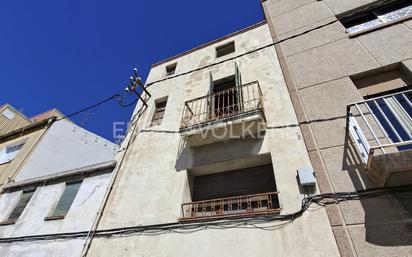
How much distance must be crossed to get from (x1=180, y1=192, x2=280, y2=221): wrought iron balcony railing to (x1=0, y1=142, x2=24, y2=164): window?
35.7 ft

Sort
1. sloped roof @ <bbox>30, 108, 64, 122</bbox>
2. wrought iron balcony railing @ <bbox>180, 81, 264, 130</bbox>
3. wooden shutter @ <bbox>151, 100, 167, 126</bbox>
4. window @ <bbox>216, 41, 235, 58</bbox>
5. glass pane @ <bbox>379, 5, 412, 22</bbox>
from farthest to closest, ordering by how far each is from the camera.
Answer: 1. sloped roof @ <bbox>30, 108, 64, 122</bbox>
2. window @ <bbox>216, 41, 235, 58</bbox>
3. wooden shutter @ <bbox>151, 100, 167, 126</bbox>
4. glass pane @ <bbox>379, 5, 412, 22</bbox>
5. wrought iron balcony railing @ <bbox>180, 81, 264, 130</bbox>

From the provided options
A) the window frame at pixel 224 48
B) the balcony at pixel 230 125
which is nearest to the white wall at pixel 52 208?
the balcony at pixel 230 125

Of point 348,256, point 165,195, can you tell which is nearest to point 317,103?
point 348,256

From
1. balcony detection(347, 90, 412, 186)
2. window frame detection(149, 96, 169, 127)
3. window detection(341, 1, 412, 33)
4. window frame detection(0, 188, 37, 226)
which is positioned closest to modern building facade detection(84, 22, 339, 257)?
window frame detection(149, 96, 169, 127)

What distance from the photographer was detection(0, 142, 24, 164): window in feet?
36.7

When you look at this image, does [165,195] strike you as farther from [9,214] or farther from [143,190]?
[9,214]

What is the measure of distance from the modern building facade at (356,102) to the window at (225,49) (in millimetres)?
1878

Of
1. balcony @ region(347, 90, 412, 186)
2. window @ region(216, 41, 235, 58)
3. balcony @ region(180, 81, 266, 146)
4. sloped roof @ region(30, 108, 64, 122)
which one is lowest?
balcony @ region(347, 90, 412, 186)

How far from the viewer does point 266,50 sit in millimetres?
8094

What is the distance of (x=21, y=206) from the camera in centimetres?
822

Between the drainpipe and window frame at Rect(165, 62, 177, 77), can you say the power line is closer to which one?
the drainpipe

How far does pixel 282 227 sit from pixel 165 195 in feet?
9.64

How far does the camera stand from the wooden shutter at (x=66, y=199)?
7000mm

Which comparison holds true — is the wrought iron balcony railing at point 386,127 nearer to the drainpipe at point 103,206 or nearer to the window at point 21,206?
the drainpipe at point 103,206
